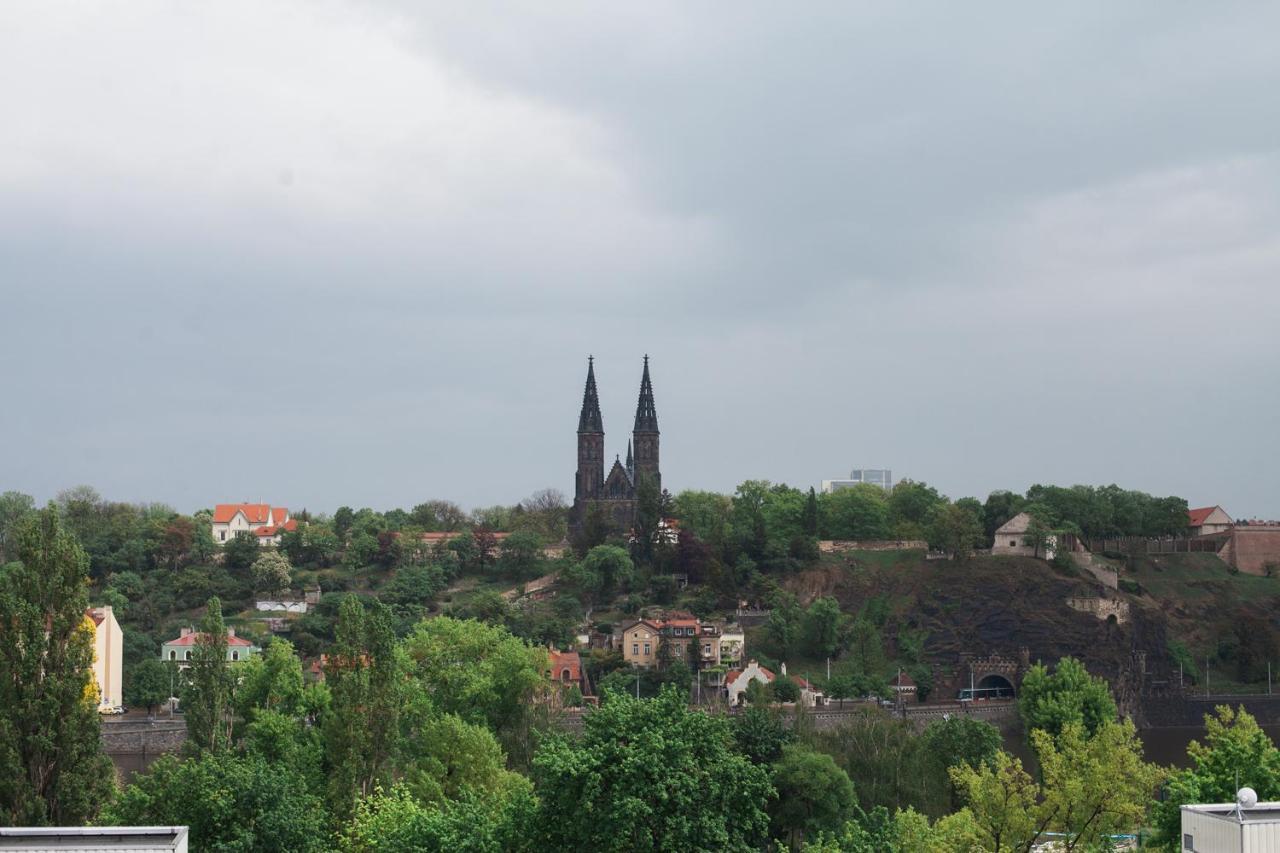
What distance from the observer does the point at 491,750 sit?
41.9 meters

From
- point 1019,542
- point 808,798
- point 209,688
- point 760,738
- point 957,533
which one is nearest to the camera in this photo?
point 209,688

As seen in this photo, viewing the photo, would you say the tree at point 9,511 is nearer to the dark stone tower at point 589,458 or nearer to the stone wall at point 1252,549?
the dark stone tower at point 589,458

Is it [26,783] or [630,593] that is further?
[630,593]

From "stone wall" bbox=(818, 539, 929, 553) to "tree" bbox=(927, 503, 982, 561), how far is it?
2.63m

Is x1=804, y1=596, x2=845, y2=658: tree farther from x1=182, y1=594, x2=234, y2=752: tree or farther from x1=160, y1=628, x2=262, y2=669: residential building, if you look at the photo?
x1=182, y1=594, x2=234, y2=752: tree

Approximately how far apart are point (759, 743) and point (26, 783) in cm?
2584

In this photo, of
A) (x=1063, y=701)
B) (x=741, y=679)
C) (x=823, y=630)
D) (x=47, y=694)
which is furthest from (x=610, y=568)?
(x=47, y=694)

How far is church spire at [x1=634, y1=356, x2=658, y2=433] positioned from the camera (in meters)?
129

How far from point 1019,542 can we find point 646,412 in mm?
37560

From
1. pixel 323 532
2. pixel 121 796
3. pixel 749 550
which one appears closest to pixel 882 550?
pixel 749 550

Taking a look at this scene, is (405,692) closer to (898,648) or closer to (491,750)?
(491,750)

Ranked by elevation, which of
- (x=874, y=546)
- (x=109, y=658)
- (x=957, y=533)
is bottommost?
(x=109, y=658)

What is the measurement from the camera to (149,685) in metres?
81.9

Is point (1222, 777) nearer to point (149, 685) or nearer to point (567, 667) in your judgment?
point (567, 667)
